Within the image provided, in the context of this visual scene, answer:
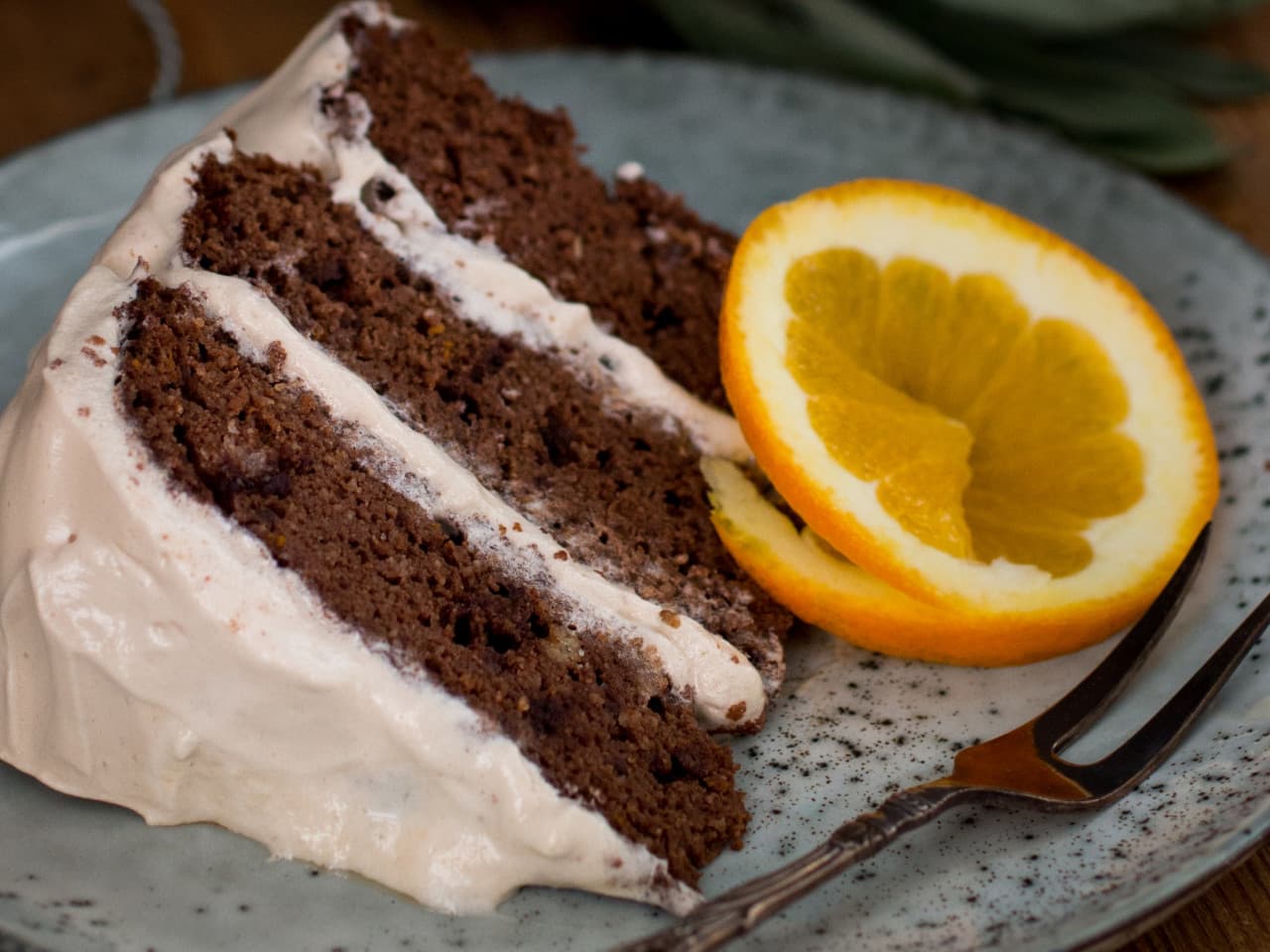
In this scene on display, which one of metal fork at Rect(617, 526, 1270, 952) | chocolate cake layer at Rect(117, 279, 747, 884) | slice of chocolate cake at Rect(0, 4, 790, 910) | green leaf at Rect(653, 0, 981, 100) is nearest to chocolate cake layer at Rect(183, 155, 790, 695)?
slice of chocolate cake at Rect(0, 4, 790, 910)

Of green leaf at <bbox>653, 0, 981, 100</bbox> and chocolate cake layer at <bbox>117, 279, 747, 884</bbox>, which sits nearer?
chocolate cake layer at <bbox>117, 279, 747, 884</bbox>

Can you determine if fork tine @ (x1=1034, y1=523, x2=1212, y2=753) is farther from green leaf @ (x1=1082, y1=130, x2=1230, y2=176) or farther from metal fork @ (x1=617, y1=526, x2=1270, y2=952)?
green leaf @ (x1=1082, y1=130, x2=1230, y2=176)

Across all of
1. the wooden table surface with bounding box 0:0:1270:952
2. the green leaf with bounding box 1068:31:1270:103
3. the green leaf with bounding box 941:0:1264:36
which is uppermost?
the green leaf with bounding box 1068:31:1270:103

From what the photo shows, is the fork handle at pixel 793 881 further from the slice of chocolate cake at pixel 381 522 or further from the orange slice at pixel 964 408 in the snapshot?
the orange slice at pixel 964 408

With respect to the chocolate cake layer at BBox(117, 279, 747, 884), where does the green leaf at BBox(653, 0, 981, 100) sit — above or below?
above

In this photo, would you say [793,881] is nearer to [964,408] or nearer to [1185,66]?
[964,408]

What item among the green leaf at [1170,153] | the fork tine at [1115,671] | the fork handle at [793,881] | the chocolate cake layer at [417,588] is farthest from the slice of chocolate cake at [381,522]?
the green leaf at [1170,153]

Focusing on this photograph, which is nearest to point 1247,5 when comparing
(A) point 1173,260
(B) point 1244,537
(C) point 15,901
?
(A) point 1173,260

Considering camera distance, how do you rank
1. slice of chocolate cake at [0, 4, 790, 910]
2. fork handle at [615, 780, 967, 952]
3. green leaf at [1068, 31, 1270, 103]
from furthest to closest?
green leaf at [1068, 31, 1270, 103]
slice of chocolate cake at [0, 4, 790, 910]
fork handle at [615, 780, 967, 952]
